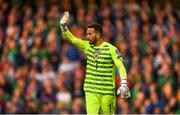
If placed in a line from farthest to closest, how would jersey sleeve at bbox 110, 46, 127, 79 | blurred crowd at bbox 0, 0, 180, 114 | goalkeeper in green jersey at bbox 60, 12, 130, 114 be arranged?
blurred crowd at bbox 0, 0, 180, 114, goalkeeper in green jersey at bbox 60, 12, 130, 114, jersey sleeve at bbox 110, 46, 127, 79

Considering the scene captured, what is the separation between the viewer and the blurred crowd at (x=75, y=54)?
67.9 ft

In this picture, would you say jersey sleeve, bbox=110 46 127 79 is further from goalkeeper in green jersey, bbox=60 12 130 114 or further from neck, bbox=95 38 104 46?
neck, bbox=95 38 104 46

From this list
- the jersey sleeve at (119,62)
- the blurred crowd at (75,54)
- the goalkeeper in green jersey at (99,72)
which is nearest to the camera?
the jersey sleeve at (119,62)

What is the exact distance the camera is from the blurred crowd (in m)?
20.7

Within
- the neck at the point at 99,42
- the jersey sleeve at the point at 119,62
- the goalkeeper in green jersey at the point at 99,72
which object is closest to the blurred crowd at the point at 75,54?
the goalkeeper in green jersey at the point at 99,72

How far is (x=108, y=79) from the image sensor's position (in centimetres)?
1356

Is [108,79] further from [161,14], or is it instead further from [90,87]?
[161,14]

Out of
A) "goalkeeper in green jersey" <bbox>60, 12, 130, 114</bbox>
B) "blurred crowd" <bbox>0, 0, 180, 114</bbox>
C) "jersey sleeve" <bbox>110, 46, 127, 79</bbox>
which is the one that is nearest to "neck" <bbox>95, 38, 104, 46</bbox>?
"goalkeeper in green jersey" <bbox>60, 12, 130, 114</bbox>

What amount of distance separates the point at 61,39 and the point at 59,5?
2201 mm

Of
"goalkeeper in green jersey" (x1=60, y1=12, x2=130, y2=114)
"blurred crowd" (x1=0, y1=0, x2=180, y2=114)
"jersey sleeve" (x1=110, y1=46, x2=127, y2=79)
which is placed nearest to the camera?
"jersey sleeve" (x1=110, y1=46, x2=127, y2=79)

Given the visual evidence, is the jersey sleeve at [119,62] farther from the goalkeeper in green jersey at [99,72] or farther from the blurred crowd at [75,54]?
the blurred crowd at [75,54]

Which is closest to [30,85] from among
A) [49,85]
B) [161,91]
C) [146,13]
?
[49,85]

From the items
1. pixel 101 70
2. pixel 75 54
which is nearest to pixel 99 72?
pixel 101 70

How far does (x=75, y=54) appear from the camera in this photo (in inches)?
876
